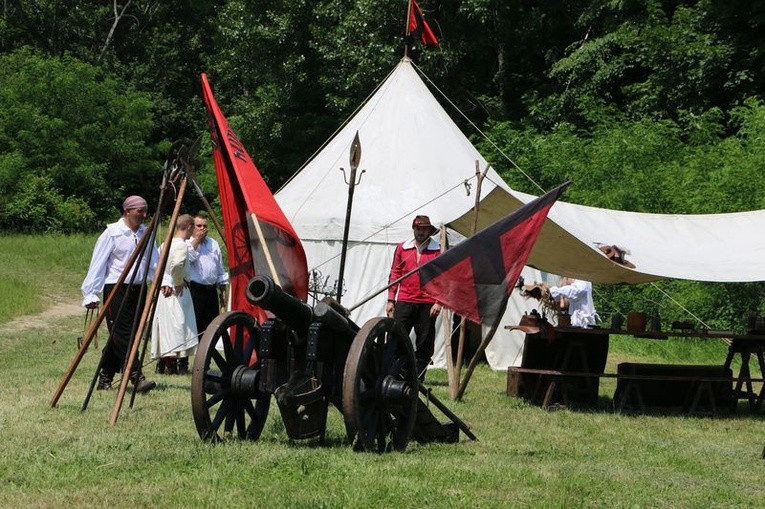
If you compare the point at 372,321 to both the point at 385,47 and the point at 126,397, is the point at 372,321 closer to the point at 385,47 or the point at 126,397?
the point at 126,397

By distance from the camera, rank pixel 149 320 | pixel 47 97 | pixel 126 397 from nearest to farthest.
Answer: pixel 149 320
pixel 126 397
pixel 47 97

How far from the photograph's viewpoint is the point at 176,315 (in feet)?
39.8

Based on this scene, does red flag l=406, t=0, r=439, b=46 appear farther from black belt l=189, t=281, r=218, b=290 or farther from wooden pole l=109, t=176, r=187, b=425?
wooden pole l=109, t=176, r=187, b=425

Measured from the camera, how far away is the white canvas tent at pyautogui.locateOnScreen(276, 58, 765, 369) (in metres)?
11.0

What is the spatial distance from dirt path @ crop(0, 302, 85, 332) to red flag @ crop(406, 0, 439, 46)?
7.36 meters

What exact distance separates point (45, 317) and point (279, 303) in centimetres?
1484

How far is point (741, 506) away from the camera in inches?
224

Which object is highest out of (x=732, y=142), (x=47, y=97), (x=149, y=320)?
(x=47, y=97)

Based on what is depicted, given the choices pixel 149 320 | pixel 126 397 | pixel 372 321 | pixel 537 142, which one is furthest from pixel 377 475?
pixel 537 142

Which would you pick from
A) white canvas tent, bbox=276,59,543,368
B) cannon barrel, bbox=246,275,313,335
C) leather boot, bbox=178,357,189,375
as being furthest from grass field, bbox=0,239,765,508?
white canvas tent, bbox=276,59,543,368

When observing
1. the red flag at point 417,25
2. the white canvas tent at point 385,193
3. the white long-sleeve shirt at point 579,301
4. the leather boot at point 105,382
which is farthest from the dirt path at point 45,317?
the white long-sleeve shirt at point 579,301

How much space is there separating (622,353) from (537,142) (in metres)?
7.75

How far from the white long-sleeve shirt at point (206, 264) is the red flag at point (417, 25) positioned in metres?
4.81

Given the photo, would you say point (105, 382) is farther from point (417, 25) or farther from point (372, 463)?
point (417, 25)
